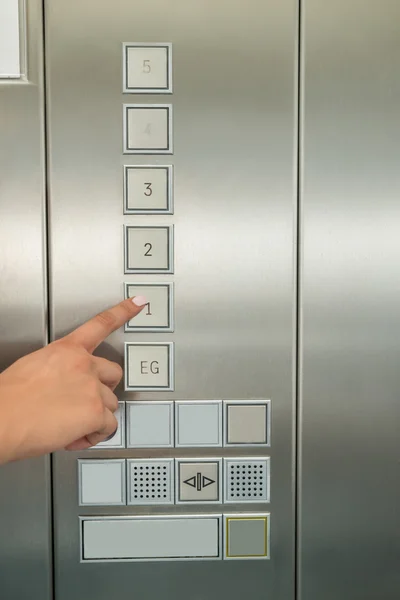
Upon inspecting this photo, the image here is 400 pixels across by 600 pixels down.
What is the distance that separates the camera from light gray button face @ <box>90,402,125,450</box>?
0.79 meters

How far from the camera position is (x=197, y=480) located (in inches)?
31.6

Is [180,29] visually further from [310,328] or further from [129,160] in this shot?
[310,328]

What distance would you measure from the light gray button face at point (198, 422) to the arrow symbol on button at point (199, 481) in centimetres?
5

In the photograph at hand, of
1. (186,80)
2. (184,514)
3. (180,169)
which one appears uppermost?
(186,80)

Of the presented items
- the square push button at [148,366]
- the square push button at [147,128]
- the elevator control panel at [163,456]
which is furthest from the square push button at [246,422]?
the square push button at [147,128]

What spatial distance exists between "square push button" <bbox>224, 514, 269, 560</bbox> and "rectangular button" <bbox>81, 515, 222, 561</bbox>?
32 mm

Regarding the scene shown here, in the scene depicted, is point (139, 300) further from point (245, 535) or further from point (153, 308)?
point (245, 535)

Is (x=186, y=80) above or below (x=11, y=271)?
above

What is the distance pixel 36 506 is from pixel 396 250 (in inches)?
26.3

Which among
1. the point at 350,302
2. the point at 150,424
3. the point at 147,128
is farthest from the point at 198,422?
the point at 147,128

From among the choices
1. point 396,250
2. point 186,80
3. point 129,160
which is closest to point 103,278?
point 129,160

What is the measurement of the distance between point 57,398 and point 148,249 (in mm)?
257

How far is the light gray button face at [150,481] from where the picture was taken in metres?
0.80

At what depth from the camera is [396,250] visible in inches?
31.9
